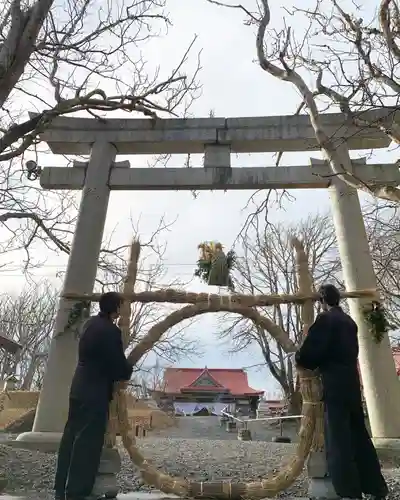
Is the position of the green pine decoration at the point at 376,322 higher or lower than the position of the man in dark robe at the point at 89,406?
higher

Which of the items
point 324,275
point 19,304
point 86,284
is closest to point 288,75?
point 86,284

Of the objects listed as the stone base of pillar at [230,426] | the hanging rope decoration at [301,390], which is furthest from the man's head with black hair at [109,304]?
→ the stone base of pillar at [230,426]

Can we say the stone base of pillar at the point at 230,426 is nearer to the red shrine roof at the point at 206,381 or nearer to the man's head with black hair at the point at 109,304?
the red shrine roof at the point at 206,381

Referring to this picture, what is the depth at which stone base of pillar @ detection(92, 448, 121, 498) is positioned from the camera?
4246 mm

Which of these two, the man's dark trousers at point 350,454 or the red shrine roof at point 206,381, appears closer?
the man's dark trousers at point 350,454

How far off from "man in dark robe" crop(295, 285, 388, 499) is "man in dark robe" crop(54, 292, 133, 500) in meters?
1.52

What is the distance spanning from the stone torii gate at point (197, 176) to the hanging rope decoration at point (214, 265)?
2.19 meters

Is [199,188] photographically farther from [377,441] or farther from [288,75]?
[377,441]

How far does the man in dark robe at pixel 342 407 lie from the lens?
3936 millimetres

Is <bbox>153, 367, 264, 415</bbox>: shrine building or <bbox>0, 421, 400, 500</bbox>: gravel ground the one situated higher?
<bbox>153, 367, 264, 415</bbox>: shrine building

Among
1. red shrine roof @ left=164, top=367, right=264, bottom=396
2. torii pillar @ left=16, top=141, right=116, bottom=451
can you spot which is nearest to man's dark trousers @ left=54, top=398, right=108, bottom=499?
torii pillar @ left=16, top=141, right=116, bottom=451

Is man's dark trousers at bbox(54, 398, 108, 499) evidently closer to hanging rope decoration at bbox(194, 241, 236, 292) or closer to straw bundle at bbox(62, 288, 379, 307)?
straw bundle at bbox(62, 288, 379, 307)

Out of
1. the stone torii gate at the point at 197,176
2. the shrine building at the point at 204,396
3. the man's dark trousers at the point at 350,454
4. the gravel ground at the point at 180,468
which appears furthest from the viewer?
the shrine building at the point at 204,396

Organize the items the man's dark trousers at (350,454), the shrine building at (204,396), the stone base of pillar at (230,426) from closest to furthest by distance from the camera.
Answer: the man's dark trousers at (350,454) < the stone base of pillar at (230,426) < the shrine building at (204,396)
